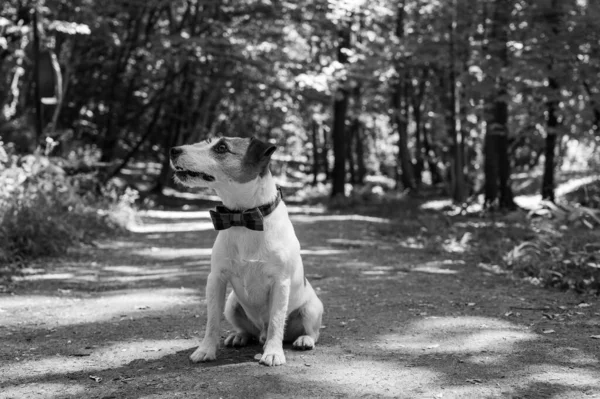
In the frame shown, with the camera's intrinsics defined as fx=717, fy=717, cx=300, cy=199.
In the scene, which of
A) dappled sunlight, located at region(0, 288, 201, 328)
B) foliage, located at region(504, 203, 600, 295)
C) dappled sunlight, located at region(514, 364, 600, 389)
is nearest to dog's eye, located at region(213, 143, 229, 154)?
dappled sunlight, located at region(514, 364, 600, 389)

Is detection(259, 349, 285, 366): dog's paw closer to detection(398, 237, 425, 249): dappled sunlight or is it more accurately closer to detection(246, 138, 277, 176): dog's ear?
detection(246, 138, 277, 176): dog's ear

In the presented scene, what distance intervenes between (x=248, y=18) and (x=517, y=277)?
15.7m

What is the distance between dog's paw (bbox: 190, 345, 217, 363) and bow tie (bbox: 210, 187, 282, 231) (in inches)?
33.9

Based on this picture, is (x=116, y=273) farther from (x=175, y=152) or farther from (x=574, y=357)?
(x=574, y=357)

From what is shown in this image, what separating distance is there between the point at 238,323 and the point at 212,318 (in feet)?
1.69

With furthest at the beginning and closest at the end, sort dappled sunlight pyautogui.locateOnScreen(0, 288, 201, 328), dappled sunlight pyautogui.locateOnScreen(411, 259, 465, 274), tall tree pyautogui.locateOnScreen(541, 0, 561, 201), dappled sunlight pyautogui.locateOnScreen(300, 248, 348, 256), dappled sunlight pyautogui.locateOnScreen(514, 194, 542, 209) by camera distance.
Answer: dappled sunlight pyautogui.locateOnScreen(514, 194, 542, 209) → tall tree pyautogui.locateOnScreen(541, 0, 561, 201) → dappled sunlight pyautogui.locateOnScreen(300, 248, 348, 256) → dappled sunlight pyautogui.locateOnScreen(411, 259, 465, 274) → dappled sunlight pyautogui.locateOnScreen(0, 288, 201, 328)

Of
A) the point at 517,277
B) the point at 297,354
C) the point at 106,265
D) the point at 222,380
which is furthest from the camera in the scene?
the point at 106,265

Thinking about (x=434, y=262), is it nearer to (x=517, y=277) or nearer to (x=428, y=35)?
(x=517, y=277)

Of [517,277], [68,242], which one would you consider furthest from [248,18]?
[517,277]

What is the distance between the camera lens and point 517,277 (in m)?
9.09

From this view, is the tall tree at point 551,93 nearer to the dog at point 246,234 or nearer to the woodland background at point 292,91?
the woodland background at point 292,91

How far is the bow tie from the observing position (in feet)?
15.8

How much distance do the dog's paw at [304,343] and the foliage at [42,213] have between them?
571 cm

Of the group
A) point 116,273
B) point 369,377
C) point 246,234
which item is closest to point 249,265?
point 246,234
